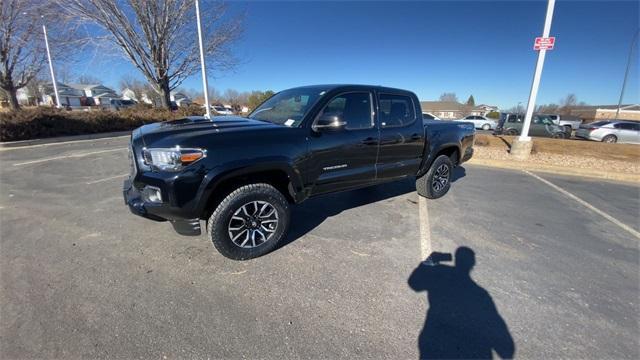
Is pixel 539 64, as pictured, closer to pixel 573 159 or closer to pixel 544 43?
pixel 544 43

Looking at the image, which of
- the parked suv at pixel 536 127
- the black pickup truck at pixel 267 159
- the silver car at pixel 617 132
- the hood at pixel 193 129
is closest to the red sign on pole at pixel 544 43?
the black pickup truck at pixel 267 159

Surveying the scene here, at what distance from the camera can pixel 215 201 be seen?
2.92 meters

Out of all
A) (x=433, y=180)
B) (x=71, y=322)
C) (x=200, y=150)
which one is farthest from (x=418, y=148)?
(x=71, y=322)

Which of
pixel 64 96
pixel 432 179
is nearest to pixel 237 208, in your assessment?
pixel 432 179

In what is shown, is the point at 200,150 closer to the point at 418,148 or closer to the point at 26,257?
the point at 26,257

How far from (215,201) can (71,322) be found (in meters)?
1.42

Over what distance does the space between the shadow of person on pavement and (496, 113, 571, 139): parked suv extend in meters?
20.4

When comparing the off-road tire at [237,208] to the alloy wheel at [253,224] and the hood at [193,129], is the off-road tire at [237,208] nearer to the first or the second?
the alloy wheel at [253,224]

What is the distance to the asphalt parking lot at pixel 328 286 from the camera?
2.05 m

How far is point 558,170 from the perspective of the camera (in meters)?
7.90

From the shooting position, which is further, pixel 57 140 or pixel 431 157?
pixel 57 140

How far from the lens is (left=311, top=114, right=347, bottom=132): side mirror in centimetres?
314

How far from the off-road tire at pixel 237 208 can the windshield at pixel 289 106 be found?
866 mm

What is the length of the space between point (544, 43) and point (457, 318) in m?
8.79
